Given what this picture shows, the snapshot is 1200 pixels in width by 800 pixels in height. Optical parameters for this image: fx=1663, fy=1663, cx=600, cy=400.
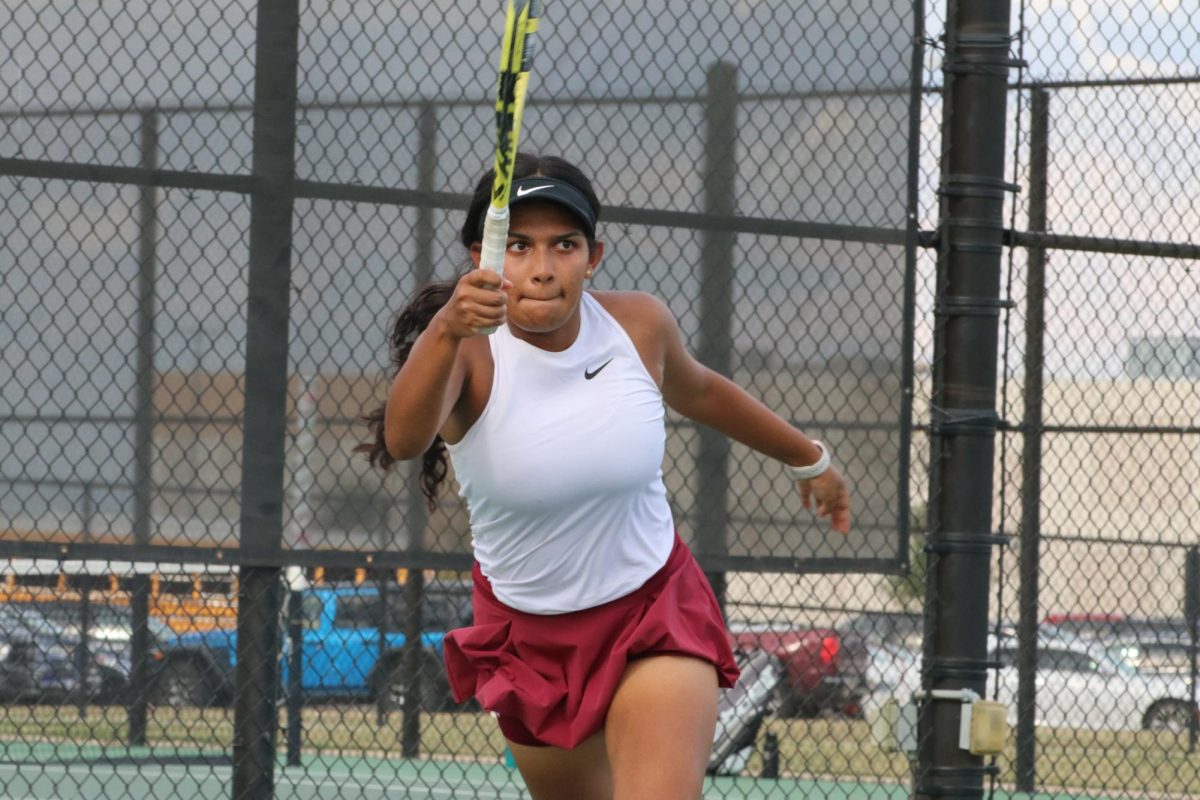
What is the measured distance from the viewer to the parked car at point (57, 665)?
6027 mm

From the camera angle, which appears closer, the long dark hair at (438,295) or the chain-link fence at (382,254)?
the long dark hair at (438,295)

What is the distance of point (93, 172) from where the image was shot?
16.3 feet

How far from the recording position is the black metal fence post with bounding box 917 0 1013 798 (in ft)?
17.5

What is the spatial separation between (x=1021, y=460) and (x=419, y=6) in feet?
13.5

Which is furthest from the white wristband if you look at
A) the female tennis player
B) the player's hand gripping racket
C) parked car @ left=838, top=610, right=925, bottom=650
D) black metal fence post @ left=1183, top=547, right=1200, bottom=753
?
black metal fence post @ left=1183, top=547, right=1200, bottom=753

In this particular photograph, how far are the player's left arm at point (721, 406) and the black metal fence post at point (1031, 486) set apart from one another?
153 inches

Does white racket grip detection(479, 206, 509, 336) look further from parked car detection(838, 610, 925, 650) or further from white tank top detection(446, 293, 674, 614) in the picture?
parked car detection(838, 610, 925, 650)

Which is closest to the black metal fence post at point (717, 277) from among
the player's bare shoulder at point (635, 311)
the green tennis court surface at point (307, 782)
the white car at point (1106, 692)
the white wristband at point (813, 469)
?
the white wristband at point (813, 469)

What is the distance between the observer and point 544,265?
3.10 metres

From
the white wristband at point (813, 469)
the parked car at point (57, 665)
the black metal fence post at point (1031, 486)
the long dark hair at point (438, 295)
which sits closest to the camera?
the long dark hair at point (438, 295)

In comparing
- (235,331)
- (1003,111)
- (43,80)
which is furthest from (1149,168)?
(43,80)

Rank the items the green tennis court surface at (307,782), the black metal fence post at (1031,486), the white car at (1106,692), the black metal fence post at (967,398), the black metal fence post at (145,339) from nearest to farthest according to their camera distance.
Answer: the black metal fence post at (145,339) < the black metal fence post at (967,398) < the black metal fence post at (1031,486) < the green tennis court surface at (307,782) < the white car at (1106,692)

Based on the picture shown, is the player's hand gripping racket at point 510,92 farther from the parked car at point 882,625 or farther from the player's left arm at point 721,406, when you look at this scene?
the parked car at point 882,625

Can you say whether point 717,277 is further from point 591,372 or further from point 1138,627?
point 1138,627
